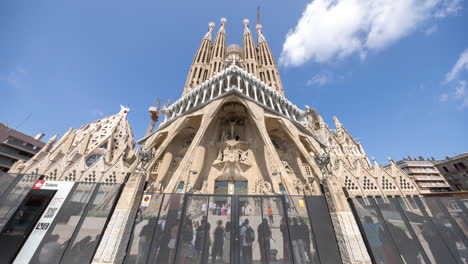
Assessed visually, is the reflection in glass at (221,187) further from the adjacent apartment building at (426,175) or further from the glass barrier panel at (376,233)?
the adjacent apartment building at (426,175)

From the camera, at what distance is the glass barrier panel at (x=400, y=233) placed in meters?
4.66

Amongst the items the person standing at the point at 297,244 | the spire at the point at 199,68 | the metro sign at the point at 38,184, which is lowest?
the person standing at the point at 297,244

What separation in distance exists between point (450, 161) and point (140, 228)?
56.3 metres

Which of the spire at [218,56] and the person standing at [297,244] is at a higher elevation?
the spire at [218,56]

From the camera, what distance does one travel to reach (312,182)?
15.2 m

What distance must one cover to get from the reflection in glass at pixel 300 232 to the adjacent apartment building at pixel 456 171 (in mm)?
47959

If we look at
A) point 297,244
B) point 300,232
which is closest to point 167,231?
point 297,244

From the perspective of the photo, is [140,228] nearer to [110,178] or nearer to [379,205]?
[379,205]

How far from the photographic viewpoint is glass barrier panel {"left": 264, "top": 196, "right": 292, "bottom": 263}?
464 cm

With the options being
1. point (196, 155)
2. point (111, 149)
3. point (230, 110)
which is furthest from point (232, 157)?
point (111, 149)

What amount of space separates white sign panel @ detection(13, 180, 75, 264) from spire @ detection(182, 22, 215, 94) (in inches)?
831

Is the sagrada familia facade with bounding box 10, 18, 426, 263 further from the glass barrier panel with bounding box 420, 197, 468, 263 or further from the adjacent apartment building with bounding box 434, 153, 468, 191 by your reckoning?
the adjacent apartment building with bounding box 434, 153, 468, 191

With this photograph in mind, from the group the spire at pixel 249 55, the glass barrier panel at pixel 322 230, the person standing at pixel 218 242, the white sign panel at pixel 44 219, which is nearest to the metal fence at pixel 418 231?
the glass barrier panel at pixel 322 230

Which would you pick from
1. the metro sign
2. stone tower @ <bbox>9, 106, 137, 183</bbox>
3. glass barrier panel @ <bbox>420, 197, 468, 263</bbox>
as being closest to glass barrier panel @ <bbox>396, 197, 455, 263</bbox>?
glass barrier panel @ <bbox>420, 197, 468, 263</bbox>
